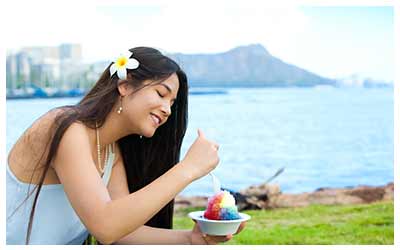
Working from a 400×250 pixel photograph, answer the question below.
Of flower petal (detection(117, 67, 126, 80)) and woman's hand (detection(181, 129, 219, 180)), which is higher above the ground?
flower petal (detection(117, 67, 126, 80))

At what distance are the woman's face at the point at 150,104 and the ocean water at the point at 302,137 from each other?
2.92m

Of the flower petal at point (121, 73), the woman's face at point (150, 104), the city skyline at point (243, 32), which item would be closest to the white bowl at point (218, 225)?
the woman's face at point (150, 104)

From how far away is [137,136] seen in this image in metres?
1.59

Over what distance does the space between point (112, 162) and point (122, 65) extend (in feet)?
0.93

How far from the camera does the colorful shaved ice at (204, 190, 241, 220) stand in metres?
1.36

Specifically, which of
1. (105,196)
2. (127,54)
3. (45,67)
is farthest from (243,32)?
(105,196)

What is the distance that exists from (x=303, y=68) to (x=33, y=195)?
3253mm

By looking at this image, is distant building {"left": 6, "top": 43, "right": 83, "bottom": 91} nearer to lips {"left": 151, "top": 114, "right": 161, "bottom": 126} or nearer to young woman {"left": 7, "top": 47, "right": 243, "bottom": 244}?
young woman {"left": 7, "top": 47, "right": 243, "bottom": 244}

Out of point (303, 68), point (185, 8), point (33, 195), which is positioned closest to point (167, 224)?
point (33, 195)

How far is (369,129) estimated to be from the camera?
4426 millimetres

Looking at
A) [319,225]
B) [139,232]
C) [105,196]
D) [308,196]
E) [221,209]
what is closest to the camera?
[105,196]

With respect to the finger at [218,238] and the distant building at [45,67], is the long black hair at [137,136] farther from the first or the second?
the distant building at [45,67]

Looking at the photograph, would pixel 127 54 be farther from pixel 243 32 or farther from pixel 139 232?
pixel 243 32

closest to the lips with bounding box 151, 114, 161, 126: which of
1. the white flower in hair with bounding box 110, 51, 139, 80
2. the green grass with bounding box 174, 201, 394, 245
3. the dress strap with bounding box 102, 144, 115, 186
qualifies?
the white flower in hair with bounding box 110, 51, 139, 80
